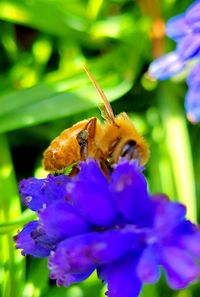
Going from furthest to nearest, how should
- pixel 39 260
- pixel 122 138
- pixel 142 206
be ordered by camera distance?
pixel 39 260 < pixel 122 138 < pixel 142 206

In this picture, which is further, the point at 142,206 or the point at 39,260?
the point at 39,260

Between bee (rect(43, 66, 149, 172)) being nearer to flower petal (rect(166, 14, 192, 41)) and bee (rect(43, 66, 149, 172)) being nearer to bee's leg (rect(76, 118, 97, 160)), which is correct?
bee's leg (rect(76, 118, 97, 160))

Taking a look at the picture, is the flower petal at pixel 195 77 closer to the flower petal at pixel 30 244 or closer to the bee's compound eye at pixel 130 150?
the bee's compound eye at pixel 130 150

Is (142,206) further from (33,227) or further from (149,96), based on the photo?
(149,96)

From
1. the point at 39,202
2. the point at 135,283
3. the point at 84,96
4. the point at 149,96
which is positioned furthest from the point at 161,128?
the point at 135,283

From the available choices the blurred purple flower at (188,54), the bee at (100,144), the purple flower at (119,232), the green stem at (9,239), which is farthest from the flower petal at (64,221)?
the blurred purple flower at (188,54)

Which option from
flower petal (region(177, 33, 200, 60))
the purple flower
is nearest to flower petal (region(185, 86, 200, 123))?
flower petal (region(177, 33, 200, 60))

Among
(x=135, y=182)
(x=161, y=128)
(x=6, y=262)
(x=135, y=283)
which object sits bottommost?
(x=135, y=283)

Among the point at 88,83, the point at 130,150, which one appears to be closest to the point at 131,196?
the point at 130,150
